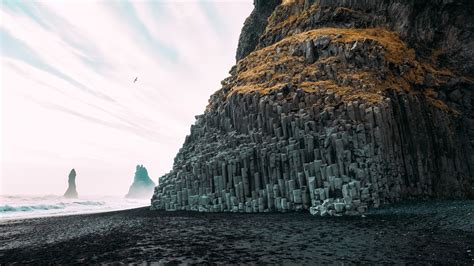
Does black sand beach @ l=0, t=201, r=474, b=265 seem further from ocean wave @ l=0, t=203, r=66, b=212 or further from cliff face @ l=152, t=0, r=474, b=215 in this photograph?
ocean wave @ l=0, t=203, r=66, b=212

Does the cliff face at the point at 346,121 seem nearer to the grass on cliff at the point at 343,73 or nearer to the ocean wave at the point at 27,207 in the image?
the grass on cliff at the point at 343,73

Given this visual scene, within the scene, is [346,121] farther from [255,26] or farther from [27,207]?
[27,207]

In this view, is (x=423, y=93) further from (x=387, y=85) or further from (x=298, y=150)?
(x=298, y=150)

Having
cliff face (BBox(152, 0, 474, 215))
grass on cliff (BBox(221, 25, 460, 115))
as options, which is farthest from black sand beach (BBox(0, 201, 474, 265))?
grass on cliff (BBox(221, 25, 460, 115))

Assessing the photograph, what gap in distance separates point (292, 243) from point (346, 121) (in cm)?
2324

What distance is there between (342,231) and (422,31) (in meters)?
46.1

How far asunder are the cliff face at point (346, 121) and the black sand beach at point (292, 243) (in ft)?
24.0

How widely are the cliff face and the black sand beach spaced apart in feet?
24.0

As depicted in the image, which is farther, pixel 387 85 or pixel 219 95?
pixel 219 95

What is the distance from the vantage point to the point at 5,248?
2741 centimetres

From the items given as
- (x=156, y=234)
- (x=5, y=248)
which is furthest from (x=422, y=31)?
(x=5, y=248)

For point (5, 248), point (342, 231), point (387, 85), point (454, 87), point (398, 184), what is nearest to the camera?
point (342, 231)

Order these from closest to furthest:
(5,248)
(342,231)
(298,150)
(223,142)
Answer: (342,231) → (5,248) → (298,150) → (223,142)

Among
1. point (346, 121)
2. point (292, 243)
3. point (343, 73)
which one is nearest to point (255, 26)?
point (343, 73)
